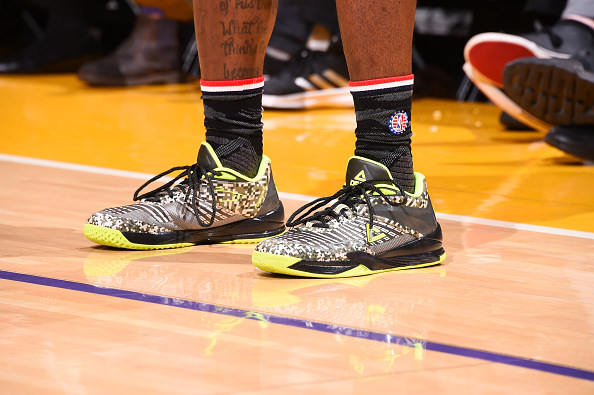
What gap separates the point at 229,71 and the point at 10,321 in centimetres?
49

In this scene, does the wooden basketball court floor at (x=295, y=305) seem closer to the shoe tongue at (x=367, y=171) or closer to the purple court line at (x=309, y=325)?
the purple court line at (x=309, y=325)

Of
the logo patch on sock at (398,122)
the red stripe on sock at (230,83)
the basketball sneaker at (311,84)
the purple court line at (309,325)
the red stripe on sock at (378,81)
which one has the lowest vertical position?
the purple court line at (309,325)

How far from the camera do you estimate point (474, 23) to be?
322 centimetres

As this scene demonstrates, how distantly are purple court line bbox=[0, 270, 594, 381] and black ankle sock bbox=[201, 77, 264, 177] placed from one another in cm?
31

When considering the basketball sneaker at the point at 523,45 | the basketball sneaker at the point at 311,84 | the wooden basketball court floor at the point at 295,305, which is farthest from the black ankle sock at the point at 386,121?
the basketball sneaker at the point at 311,84

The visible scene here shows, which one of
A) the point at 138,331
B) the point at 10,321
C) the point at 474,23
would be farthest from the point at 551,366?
the point at 474,23

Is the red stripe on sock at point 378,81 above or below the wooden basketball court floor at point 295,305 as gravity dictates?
above

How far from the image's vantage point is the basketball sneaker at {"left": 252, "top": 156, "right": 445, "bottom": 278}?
3.55 feet

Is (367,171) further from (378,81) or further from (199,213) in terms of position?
(199,213)

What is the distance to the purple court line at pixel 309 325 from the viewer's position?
0.80 metres

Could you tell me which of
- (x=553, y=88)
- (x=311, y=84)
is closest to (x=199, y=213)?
(x=553, y=88)

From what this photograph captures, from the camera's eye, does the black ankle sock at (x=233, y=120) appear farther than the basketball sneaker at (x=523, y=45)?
No

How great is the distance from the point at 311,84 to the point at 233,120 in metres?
1.69

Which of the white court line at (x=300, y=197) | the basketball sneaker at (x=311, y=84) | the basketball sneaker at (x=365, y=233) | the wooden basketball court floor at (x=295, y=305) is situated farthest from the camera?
the basketball sneaker at (x=311, y=84)
